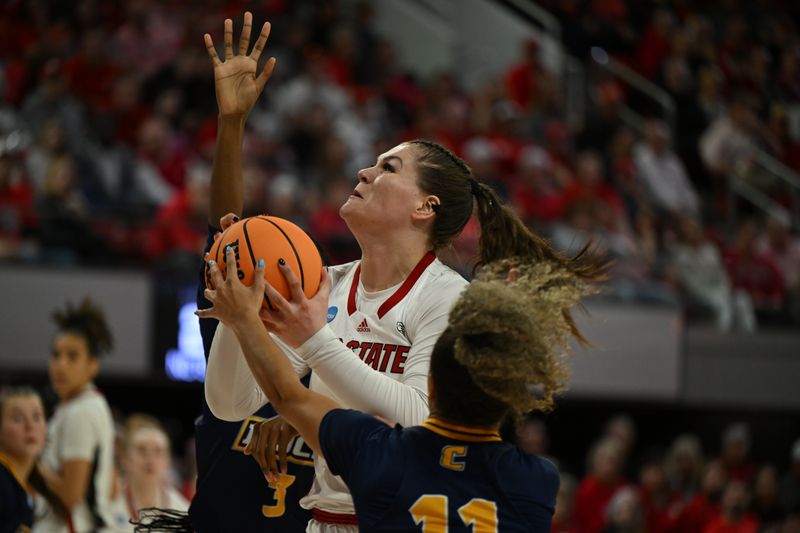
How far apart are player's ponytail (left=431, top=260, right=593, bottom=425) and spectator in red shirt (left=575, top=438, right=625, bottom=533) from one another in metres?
6.99

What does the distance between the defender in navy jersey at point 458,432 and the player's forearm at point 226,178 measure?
1164 mm

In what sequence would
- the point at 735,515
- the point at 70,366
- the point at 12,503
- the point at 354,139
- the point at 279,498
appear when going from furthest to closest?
1. the point at 354,139
2. the point at 735,515
3. the point at 70,366
4. the point at 12,503
5. the point at 279,498

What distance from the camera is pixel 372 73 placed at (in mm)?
13453

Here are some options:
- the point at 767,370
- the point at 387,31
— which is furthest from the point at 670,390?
the point at 387,31

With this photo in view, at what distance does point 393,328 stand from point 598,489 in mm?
6610

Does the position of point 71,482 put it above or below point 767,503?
above

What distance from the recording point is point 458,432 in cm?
293

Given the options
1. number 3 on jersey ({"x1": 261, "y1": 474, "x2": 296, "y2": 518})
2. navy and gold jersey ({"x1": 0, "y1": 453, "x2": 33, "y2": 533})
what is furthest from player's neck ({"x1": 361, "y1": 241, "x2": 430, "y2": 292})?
navy and gold jersey ({"x1": 0, "y1": 453, "x2": 33, "y2": 533})

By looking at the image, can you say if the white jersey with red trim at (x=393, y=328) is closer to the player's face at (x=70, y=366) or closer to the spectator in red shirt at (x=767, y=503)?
the player's face at (x=70, y=366)

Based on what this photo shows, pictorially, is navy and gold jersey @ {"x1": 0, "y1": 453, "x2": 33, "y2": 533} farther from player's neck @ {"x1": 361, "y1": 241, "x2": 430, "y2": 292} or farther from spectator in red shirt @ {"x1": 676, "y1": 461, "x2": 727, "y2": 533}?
spectator in red shirt @ {"x1": 676, "y1": 461, "x2": 727, "y2": 533}

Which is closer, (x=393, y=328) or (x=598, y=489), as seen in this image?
(x=393, y=328)

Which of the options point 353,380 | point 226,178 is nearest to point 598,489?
point 226,178

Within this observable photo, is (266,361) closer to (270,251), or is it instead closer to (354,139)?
(270,251)

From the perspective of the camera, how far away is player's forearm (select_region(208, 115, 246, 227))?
4.12 meters
